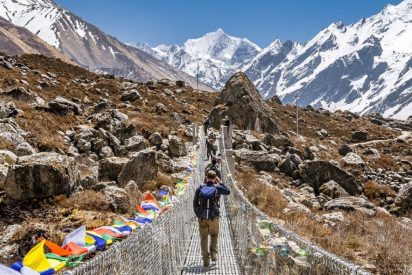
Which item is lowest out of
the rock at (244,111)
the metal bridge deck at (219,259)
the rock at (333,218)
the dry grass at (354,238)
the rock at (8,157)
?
the metal bridge deck at (219,259)

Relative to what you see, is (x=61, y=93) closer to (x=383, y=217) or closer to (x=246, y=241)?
(x=383, y=217)

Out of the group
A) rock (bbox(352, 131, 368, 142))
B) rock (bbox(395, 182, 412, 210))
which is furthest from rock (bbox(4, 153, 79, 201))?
rock (bbox(352, 131, 368, 142))

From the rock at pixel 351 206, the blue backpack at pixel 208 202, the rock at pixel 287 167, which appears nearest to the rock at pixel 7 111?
the blue backpack at pixel 208 202

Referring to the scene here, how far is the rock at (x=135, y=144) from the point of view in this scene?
22.5 meters

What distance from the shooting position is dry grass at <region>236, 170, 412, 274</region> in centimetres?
912

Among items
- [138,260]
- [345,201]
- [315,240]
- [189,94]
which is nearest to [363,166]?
[345,201]

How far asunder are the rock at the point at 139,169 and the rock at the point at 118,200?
10.6 ft

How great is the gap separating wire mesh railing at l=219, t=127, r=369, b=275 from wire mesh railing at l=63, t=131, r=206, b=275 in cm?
147

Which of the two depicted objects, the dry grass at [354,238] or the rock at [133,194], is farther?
the rock at [133,194]

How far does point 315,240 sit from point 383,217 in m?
10.1

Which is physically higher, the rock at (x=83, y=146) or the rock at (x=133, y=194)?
the rock at (x=83, y=146)

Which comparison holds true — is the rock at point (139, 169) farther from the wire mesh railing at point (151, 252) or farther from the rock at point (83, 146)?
the wire mesh railing at point (151, 252)

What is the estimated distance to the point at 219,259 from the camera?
11320mm

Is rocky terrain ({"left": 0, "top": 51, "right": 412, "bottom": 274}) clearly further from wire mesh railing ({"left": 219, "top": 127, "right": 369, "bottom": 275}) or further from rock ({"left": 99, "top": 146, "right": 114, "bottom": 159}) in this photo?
wire mesh railing ({"left": 219, "top": 127, "right": 369, "bottom": 275})
